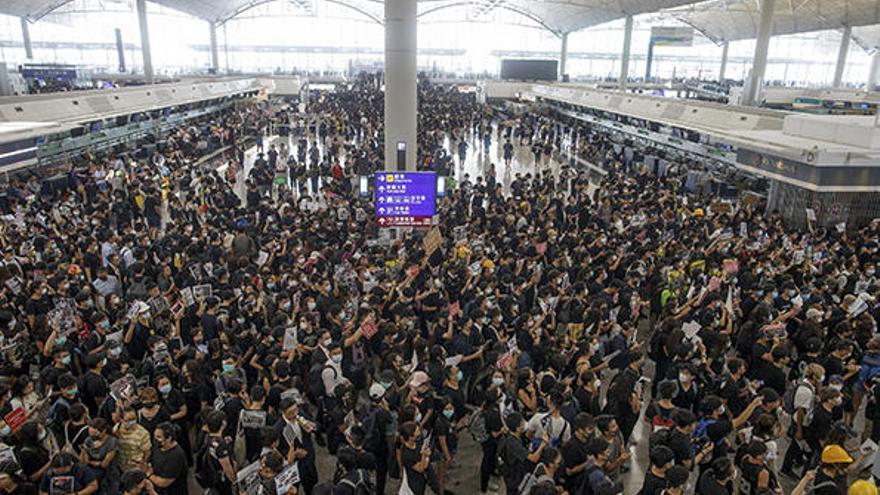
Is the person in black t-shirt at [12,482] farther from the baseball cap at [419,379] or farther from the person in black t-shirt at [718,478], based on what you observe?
the person in black t-shirt at [718,478]

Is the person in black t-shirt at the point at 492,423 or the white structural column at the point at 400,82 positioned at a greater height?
the white structural column at the point at 400,82

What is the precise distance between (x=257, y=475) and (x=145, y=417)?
148 centimetres

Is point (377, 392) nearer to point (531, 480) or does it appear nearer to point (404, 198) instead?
point (531, 480)

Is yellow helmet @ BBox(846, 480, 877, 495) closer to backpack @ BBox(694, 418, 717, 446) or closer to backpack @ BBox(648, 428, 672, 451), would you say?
backpack @ BBox(694, 418, 717, 446)

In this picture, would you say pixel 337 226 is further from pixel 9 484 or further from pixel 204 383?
pixel 9 484

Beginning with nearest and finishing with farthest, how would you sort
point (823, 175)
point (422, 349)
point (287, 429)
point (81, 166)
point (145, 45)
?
1. point (287, 429)
2. point (422, 349)
3. point (823, 175)
4. point (81, 166)
5. point (145, 45)

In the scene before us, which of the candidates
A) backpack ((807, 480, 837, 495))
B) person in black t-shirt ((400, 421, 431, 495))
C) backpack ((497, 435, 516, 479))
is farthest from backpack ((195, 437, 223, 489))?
backpack ((807, 480, 837, 495))

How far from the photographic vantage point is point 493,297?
8.09 metres

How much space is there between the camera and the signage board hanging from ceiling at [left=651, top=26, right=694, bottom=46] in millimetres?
42500

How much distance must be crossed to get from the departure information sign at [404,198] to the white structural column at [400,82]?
2.98 metres

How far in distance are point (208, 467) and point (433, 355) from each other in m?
2.40

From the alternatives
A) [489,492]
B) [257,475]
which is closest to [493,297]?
[489,492]

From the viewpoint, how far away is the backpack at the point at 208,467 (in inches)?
201

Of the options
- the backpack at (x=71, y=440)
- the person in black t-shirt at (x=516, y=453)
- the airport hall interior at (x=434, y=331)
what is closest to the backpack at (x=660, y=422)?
the airport hall interior at (x=434, y=331)
